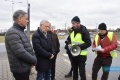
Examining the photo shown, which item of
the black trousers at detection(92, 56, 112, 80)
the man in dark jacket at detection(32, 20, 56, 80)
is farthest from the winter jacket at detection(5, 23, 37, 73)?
the black trousers at detection(92, 56, 112, 80)

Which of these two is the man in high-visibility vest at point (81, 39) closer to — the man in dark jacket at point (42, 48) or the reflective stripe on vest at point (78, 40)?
the reflective stripe on vest at point (78, 40)

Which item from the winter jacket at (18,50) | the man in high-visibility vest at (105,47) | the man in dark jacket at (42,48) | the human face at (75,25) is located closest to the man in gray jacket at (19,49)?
the winter jacket at (18,50)

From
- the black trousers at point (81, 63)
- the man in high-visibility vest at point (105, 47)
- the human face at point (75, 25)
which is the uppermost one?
the human face at point (75, 25)

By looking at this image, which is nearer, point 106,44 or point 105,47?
point 105,47

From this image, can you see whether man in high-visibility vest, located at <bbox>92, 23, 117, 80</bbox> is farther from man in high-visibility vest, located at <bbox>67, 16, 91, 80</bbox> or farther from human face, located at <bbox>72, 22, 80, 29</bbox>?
human face, located at <bbox>72, 22, 80, 29</bbox>

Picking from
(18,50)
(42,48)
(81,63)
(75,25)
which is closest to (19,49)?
(18,50)

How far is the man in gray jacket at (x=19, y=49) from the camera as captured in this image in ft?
15.5

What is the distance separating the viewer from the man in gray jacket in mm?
4711

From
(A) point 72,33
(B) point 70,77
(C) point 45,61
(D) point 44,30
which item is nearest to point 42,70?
(C) point 45,61

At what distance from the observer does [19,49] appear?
471 cm

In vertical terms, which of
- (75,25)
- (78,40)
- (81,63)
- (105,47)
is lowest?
(81,63)

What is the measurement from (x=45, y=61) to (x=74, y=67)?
1.35 meters

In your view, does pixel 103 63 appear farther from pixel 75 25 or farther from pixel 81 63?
pixel 75 25

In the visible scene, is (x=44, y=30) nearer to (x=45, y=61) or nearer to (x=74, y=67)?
(x=45, y=61)
